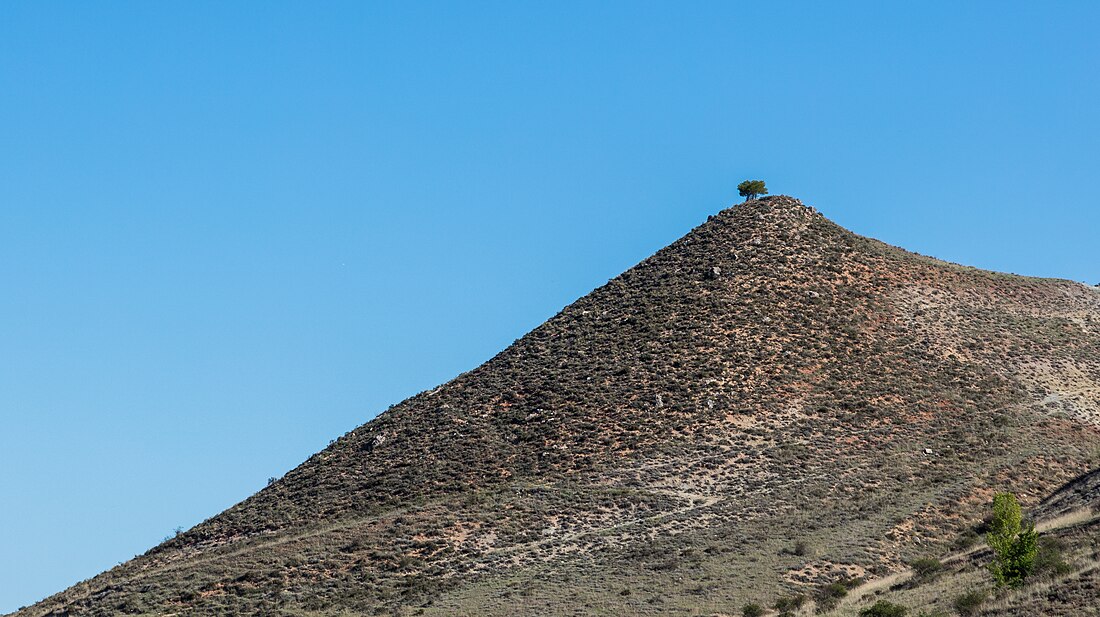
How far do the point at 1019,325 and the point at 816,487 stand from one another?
2691 centimetres

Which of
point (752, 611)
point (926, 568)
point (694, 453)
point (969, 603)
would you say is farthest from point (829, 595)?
point (694, 453)

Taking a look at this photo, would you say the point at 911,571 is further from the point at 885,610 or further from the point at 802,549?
the point at 885,610

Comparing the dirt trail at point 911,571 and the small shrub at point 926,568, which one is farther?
the small shrub at point 926,568

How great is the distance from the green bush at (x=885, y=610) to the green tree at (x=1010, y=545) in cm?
313

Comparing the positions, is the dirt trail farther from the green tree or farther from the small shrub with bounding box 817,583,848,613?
the green tree

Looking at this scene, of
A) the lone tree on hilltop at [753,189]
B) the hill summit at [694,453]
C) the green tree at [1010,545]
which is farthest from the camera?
the lone tree on hilltop at [753,189]

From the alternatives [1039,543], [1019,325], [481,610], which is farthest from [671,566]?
[1019,325]

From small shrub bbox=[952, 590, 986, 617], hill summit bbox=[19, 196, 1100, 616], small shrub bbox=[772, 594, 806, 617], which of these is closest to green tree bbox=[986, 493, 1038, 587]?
small shrub bbox=[952, 590, 986, 617]

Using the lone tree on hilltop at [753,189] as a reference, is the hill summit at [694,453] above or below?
below

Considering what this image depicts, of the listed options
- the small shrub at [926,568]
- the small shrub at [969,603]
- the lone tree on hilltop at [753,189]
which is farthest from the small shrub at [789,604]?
the lone tree on hilltop at [753,189]

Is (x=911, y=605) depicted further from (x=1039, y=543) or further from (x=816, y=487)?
(x=816, y=487)

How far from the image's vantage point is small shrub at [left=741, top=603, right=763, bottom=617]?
52094mm

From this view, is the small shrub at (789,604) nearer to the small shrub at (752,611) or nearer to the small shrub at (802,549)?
the small shrub at (752,611)

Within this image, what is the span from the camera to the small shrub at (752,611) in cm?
5209
